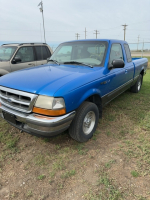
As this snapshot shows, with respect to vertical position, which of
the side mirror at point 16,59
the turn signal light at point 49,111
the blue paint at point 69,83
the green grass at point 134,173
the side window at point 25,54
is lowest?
the green grass at point 134,173

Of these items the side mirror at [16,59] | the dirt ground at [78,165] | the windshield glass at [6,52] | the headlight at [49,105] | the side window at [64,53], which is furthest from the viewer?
the windshield glass at [6,52]

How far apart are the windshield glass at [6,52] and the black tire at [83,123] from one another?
14.1 feet

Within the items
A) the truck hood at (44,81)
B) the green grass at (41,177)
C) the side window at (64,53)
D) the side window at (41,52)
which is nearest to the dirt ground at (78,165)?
the green grass at (41,177)

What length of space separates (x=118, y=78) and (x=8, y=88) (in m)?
2.49

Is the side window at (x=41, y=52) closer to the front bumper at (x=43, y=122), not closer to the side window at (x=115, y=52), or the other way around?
the side window at (x=115, y=52)

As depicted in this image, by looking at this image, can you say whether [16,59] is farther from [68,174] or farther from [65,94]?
[68,174]

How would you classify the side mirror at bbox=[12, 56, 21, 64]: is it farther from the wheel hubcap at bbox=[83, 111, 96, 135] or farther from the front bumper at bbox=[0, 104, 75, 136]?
the wheel hubcap at bbox=[83, 111, 96, 135]

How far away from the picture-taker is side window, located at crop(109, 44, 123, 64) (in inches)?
134

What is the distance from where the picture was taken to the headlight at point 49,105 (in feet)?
6.70

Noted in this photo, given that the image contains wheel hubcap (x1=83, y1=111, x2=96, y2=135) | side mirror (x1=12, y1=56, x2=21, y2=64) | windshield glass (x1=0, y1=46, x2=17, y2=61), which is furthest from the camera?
windshield glass (x1=0, y1=46, x2=17, y2=61)

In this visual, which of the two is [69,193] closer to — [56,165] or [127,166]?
[56,165]

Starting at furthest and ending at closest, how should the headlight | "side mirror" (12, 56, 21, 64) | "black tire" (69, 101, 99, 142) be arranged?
"side mirror" (12, 56, 21, 64), "black tire" (69, 101, 99, 142), the headlight

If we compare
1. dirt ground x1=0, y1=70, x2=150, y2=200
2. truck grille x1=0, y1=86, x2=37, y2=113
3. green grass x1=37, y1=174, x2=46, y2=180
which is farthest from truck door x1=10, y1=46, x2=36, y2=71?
green grass x1=37, y1=174, x2=46, y2=180

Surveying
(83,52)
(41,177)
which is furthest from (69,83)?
(83,52)
